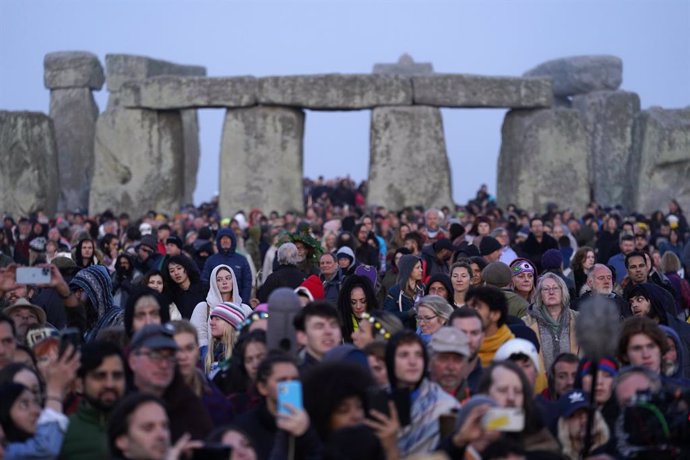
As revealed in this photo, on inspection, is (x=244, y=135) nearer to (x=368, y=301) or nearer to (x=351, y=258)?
(x=351, y=258)

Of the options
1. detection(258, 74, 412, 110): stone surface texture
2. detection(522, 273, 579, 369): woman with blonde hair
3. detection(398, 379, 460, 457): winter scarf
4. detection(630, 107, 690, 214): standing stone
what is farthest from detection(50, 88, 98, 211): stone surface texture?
detection(398, 379, 460, 457): winter scarf

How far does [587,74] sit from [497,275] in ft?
72.8

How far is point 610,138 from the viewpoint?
29.6m

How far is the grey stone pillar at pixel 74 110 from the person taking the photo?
31281mm

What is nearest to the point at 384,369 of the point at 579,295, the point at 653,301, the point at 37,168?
the point at 653,301

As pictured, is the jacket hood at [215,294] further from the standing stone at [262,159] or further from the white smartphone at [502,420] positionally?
the standing stone at [262,159]

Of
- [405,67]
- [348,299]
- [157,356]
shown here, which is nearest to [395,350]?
[157,356]

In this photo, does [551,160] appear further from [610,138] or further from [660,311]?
[660,311]

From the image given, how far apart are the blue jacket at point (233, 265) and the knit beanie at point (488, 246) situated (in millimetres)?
2186

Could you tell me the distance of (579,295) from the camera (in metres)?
12.1

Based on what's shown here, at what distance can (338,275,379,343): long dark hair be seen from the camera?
973 centimetres

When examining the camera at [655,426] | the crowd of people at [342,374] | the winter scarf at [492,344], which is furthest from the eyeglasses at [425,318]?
the camera at [655,426]

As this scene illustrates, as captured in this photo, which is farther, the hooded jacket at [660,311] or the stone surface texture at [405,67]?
the stone surface texture at [405,67]

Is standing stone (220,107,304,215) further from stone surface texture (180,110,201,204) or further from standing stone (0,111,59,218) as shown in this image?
stone surface texture (180,110,201,204)
